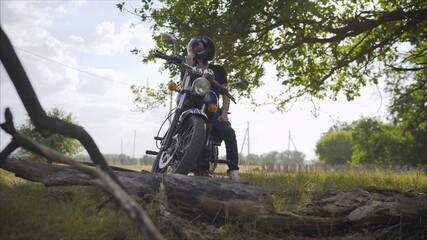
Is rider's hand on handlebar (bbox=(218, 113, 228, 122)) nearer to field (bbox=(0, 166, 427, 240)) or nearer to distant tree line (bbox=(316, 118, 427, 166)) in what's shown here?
field (bbox=(0, 166, 427, 240))

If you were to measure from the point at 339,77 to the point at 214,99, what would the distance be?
1021 cm

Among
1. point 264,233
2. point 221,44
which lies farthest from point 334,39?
point 264,233

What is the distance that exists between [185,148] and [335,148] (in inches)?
3666

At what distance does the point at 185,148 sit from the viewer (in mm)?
4164

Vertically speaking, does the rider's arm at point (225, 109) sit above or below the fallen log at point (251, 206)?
above

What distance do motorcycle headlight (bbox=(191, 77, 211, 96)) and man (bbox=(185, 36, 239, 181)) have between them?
0.56 meters

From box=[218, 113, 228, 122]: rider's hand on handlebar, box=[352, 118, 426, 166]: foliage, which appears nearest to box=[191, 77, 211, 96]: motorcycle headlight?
box=[218, 113, 228, 122]: rider's hand on handlebar

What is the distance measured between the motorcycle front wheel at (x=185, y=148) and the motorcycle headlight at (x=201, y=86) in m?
0.38

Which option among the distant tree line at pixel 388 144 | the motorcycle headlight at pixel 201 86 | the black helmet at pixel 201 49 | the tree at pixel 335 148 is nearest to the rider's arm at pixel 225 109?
the motorcycle headlight at pixel 201 86

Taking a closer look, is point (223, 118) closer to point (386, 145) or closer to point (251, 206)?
point (251, 206)

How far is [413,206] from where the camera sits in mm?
3324

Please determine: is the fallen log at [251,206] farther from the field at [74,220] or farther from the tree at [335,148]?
the tree at [335,148]

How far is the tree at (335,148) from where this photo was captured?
8994 cm

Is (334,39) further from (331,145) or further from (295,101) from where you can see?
(331,145)
